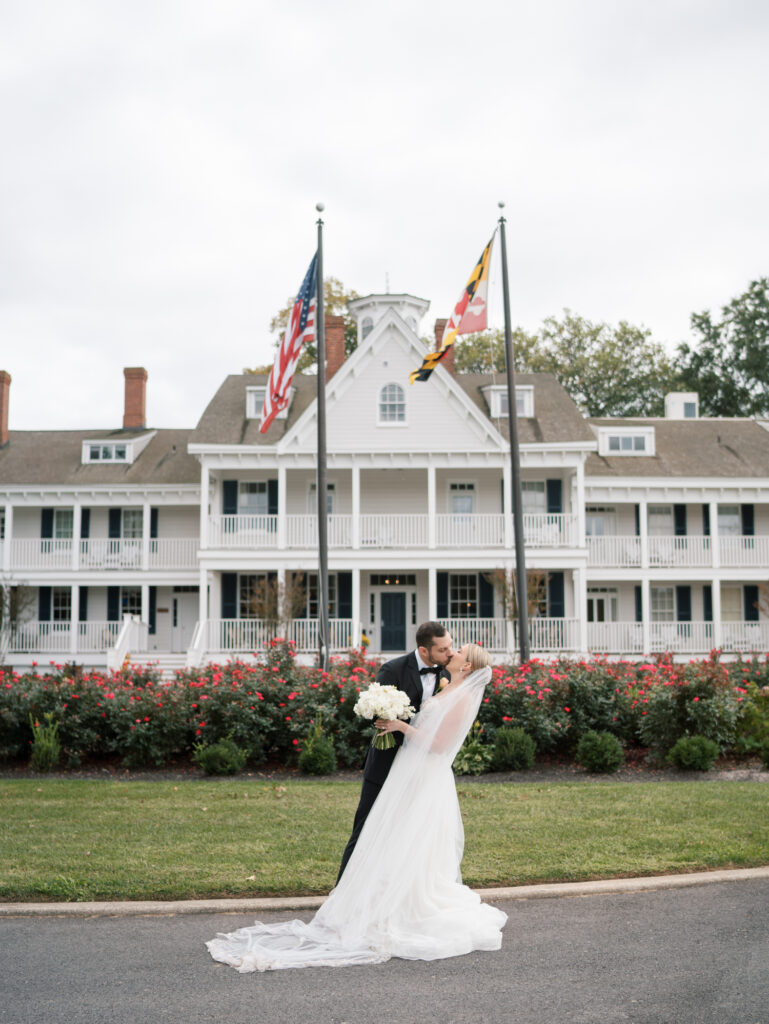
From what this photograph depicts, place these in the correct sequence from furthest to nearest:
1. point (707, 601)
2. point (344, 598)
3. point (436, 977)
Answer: point (707, 601) → point (344, 598) → point (436, 977)

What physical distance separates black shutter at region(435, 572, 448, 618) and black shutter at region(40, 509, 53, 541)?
1201 centimetres

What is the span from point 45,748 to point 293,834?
16.4 feet

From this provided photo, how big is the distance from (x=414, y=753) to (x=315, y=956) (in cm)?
132

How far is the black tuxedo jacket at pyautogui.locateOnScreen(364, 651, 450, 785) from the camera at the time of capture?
6.32m

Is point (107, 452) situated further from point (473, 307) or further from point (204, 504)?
point (473, 307)

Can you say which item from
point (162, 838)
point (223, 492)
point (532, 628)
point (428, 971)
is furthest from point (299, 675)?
point (223, 492)

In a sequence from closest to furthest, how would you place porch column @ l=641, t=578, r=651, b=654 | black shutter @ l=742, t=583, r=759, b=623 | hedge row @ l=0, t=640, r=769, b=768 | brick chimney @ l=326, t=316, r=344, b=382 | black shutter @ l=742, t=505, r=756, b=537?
hedge row @ l=0, t=640, r=769, b=768 → porch column @ l=641, t=578, r=651, b=654 → black shutter @ l=742, t=583, r=759, b=623 → black shutter @ l=742, t=505, r=756, b=537 → brick chimney @ l=326, t=316, r=344, b=382

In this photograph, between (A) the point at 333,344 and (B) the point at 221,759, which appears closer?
(B) the point at 221,759

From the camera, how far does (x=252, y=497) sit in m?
29.1

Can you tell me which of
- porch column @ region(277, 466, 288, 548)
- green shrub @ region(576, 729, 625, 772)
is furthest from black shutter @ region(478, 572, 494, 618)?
green shrub @ region(576, 729, 625, 772)

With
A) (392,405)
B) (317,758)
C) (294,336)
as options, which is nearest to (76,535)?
(392,405)

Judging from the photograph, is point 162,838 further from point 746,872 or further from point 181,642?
point 181,642

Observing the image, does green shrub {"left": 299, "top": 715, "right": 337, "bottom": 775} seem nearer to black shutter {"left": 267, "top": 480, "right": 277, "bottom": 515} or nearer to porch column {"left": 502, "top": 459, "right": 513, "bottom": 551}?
porch column {"left": 502, "top": 459, "right": 513, "bottom": 551}

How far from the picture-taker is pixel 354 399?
2764cm
